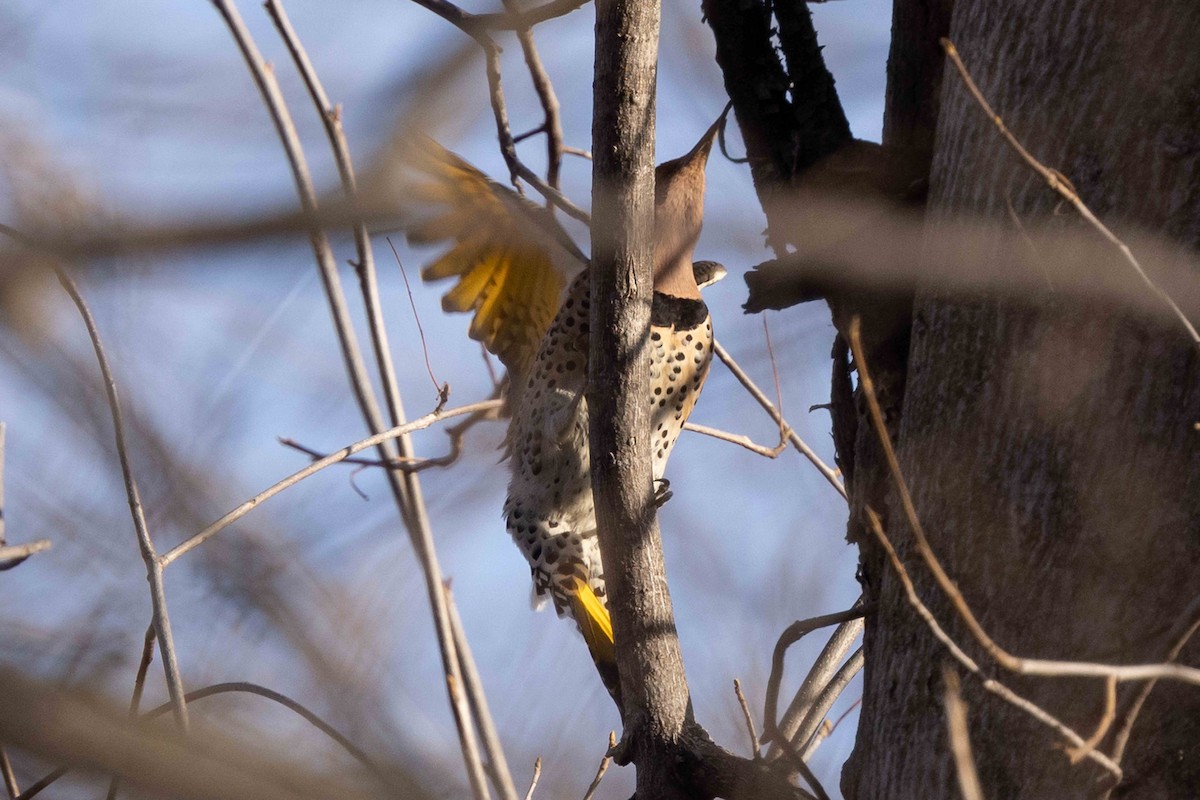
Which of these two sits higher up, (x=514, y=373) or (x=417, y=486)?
(x=514, y=373)

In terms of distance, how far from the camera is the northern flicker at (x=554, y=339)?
9.25 ft

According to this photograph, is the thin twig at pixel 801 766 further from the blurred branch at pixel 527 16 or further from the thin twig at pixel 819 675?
the blurred branch at pixel 527 16

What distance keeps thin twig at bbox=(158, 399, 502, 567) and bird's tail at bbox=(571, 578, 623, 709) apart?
0.74 m

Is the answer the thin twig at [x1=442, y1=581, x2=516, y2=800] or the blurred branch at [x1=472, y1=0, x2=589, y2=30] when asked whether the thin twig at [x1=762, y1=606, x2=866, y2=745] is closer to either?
the thin twig at [x1=442, y1=581, x2=516, y2=800]

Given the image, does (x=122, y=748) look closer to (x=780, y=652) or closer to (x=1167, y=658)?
(x=1167, y=658)

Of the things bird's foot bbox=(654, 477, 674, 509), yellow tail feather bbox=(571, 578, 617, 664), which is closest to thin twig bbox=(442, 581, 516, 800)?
bird's foot bbox=(654, 477, 674, 509)

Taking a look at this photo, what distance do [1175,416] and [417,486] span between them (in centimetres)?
117

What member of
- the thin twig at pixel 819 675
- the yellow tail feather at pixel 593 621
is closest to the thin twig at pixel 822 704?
the thin twig at pixel 819 675

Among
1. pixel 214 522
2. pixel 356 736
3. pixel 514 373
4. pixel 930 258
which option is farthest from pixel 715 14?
pixel 514 373

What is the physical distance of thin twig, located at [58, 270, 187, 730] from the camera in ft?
4.64

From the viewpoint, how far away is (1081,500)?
1.34 metres

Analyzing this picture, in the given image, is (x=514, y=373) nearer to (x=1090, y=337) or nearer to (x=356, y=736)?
(x=356, y=736)

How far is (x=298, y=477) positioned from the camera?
192 centimetres

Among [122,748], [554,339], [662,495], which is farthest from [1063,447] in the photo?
[554,339]
